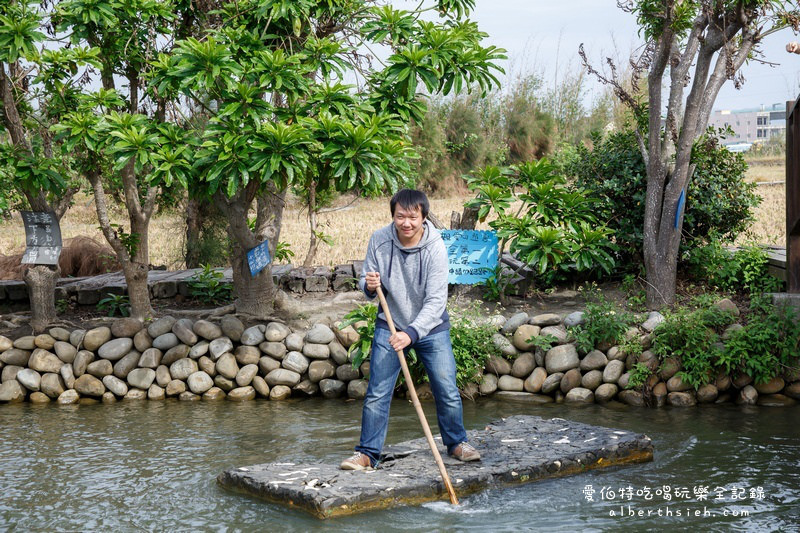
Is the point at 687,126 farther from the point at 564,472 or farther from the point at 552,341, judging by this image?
the point at 564,472

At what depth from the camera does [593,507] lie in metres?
4.67

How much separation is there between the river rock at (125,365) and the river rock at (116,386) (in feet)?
0.26

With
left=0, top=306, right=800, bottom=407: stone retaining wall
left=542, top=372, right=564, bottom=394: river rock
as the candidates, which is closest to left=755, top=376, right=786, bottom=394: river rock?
left=0, top=306, right=800, bottom=407: stone retaining wall

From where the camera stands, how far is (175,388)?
25.2 feet

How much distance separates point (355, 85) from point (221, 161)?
1340mm

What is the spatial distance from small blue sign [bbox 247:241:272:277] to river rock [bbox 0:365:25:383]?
230cm

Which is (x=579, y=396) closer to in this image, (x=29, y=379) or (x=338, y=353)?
(x=338, y=353)

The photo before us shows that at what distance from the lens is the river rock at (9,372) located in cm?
774

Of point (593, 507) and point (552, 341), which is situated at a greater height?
point (552, 341)

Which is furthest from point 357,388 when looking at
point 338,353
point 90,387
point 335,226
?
point 335,226

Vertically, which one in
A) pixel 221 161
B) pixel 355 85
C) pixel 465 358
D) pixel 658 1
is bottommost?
pixel 465 358

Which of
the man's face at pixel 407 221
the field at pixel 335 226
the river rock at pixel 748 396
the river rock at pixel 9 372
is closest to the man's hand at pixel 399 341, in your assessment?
the man's face at pixel 407 221

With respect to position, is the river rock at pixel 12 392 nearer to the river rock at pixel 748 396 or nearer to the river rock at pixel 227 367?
the river rock at pixel 227 367

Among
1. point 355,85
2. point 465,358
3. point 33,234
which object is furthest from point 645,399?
point 33,234
